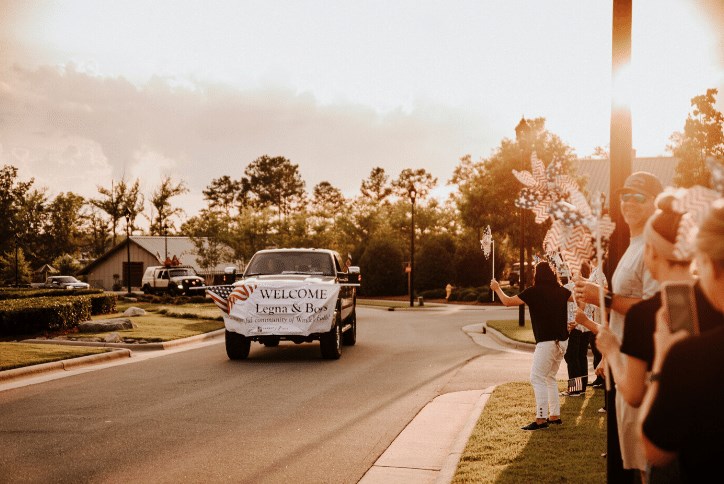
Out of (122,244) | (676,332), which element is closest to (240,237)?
(122,244)

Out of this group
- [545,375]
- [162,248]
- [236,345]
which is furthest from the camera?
[162,248]

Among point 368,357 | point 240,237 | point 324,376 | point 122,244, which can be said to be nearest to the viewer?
point 324,376

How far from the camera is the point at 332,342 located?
14.7m

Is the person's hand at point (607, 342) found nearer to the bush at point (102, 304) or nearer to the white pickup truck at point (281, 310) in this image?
the white pickup truck at point (281, 310)

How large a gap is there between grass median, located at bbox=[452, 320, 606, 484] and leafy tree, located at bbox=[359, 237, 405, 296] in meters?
44.3

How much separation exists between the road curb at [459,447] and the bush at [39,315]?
14.2 metres

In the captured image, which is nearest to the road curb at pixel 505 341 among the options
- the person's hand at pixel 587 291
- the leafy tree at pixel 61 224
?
the person's hand at pixel 587 291

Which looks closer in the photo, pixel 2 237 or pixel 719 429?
pixel 719 429

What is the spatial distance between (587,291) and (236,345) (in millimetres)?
11121

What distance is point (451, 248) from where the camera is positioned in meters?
53.3

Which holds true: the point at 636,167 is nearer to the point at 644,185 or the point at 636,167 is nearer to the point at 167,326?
the point at 167,326

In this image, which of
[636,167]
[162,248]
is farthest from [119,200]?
[636,167]

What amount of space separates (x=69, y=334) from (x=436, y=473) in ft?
52.1

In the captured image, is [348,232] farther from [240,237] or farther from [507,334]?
[507,334]
